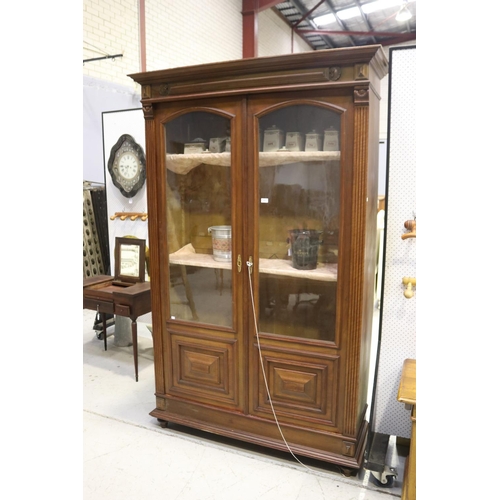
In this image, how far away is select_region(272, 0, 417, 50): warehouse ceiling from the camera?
7637 mm

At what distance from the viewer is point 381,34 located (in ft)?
27.2

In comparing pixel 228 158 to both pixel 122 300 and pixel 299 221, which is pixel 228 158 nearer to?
pixel 299 221

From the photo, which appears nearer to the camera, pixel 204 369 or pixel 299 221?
pixel 299 221

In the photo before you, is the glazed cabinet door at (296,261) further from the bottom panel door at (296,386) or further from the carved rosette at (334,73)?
the carved rosette at (334,73)

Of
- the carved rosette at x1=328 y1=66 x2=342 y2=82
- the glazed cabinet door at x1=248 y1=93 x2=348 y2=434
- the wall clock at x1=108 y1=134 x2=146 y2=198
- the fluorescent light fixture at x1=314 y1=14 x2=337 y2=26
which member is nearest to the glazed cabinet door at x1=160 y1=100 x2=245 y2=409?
the glazed cabinet door at x1=248 y1=93 x2=348 y2=434

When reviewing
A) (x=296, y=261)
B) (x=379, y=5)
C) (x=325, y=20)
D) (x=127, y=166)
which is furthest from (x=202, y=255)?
(x=325, y=20)

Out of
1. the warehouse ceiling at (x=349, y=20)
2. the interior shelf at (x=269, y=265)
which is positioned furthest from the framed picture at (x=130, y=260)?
the warehouse ceiling at (x=349, y=20)

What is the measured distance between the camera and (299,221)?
2129 mm

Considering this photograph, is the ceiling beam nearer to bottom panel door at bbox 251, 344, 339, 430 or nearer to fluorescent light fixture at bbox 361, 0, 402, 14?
fluorescent light fixture at bbox 361, 0, 402, 14

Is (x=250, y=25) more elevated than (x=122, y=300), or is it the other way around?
(x=250, y=25)

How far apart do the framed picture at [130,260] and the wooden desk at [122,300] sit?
8 cm

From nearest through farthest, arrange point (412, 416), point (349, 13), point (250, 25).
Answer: point (412, 416)
point (250, 25)
point (349, 13)

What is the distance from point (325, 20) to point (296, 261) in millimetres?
7869
